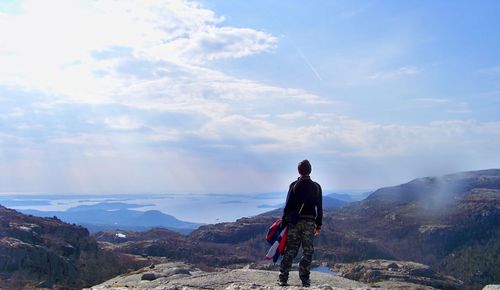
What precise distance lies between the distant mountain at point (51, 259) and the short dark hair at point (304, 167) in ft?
182

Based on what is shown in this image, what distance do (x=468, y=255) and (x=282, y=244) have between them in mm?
→ 186888

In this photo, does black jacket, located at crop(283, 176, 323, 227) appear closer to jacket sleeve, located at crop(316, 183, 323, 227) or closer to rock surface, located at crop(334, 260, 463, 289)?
jacket sleeve, located at crop(316, 183, 323, 227)

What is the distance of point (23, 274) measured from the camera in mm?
76625

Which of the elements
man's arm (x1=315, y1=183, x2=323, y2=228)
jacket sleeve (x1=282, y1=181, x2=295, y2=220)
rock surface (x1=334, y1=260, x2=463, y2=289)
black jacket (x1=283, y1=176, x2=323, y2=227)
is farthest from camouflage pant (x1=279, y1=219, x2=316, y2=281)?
rock surface (x1=334, y1=260, x2=463, y2=289)

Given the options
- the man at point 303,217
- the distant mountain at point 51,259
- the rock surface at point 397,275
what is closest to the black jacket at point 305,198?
the man at point 303,217

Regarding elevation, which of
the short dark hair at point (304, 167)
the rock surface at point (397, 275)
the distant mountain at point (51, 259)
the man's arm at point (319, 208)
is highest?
the short dark hair at point (304, 167)

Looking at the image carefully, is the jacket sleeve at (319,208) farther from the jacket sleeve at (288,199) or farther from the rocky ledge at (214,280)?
the rocky ledge at (214,280)

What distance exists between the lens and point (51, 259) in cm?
8512

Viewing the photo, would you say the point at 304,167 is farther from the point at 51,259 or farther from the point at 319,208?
the point at 51,259

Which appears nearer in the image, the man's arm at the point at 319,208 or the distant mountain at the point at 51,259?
the man's arm at the point at 319,208

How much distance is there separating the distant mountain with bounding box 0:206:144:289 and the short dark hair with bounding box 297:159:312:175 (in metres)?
55.4

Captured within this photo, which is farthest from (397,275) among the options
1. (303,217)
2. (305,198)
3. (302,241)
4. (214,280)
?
(305,198)

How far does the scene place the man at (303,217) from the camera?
1766 cm

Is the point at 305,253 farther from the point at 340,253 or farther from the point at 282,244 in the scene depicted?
the point at 340,253
